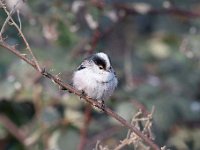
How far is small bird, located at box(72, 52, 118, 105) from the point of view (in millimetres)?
4121

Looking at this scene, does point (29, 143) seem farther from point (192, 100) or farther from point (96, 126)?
point (192, 100)

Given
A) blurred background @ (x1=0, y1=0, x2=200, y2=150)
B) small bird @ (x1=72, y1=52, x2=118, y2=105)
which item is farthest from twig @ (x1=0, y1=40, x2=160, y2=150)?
blurred background @ (x1=0, y1=0, x2=200, y2=150)

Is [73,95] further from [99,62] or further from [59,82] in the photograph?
[59,82]

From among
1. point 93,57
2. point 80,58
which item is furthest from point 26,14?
point 93,57

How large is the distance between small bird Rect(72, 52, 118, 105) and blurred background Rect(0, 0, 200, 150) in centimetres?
89

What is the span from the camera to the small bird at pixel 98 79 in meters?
4.12

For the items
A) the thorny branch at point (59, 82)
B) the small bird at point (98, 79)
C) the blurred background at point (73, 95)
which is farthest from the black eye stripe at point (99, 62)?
the blurred background at point (73, 95)

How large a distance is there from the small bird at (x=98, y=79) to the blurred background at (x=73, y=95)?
2.93 ft

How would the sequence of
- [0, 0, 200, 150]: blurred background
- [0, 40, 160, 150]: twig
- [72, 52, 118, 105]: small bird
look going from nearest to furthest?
[0, 40, 160, 150]: twig, [72, 52, 118, 105]: small bird, [0, 0, 200, 150]: blurred background

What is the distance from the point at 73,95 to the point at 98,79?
1646 mm

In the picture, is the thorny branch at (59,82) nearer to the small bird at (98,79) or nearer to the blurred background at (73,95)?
the small bird at (98,79)

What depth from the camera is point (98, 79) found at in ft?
13.6

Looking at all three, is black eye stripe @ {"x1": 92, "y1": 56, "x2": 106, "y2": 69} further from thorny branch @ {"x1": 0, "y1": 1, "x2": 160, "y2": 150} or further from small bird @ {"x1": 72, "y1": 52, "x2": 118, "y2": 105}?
thorny branch @ {"x1": 0, "y1": 1, "x2": 160, "y2": 150}

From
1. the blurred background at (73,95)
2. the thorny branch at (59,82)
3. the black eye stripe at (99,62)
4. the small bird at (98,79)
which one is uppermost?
the blurred background at (73,95)
